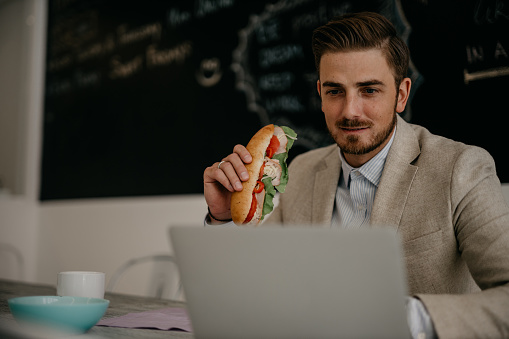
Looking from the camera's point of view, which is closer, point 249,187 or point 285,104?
point 249,187

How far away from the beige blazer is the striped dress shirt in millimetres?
44

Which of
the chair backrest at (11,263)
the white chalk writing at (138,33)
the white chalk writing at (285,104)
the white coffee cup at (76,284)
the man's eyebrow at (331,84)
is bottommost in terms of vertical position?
the chair backrest at (11,263)

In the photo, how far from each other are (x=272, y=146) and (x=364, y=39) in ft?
1.38

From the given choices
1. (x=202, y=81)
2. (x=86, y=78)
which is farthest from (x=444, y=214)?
(x=86, y=78)

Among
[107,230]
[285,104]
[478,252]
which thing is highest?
[285,104]

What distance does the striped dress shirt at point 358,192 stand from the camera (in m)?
1.59

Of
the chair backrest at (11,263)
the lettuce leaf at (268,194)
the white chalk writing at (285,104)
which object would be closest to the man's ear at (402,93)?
the lettuce leaf at (268,194)

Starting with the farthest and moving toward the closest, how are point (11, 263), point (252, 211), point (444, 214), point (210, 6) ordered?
point (11, 263) → point (210, 6) → point (252, 211) → point (444, 214)

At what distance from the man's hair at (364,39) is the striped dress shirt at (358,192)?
0.81 ft

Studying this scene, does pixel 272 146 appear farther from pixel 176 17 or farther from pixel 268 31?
pixel 176 17

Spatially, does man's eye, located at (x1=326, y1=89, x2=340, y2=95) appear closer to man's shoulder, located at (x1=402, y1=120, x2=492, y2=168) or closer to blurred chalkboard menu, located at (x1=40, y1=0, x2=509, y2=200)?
man's shoulder, located at (x1=402, y1=120, x2=492, y2=168)

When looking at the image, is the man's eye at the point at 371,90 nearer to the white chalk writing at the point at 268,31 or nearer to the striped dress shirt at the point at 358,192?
the striped dress shirt at the point at 358,192

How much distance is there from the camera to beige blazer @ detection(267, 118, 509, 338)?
1143 millimetres

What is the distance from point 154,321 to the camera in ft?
3.74
